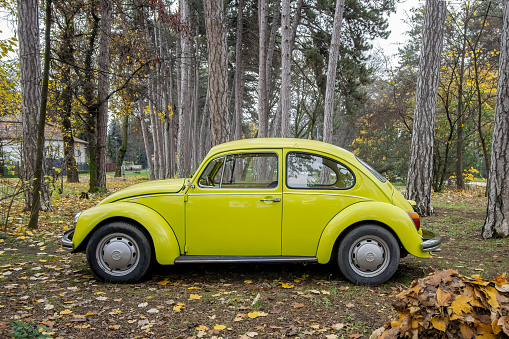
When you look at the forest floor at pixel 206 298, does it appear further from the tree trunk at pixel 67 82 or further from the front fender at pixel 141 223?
the tree trunk at pixel 67 82

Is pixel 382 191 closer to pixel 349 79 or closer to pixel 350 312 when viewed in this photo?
pixel 350 312

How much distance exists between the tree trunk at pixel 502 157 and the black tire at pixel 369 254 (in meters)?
3.05

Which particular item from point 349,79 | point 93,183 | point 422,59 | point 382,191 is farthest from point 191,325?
point 349,79

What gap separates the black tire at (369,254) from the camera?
439 centimetres

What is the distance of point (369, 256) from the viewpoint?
442 cm

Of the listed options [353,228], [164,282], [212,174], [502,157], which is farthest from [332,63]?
[164,282]

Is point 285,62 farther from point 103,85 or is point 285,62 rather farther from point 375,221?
point 375,221

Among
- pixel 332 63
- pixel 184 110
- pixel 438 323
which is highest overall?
pixel 332 63

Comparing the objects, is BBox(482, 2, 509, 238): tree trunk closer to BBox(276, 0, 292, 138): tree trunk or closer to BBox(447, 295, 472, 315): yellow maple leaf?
BBox(447, 295, 472, 315): yellow maple leaf

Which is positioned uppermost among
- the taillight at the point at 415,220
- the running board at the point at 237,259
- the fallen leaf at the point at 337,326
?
the taillight at the point at 415,220

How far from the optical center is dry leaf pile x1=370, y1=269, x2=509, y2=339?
2.10 metres

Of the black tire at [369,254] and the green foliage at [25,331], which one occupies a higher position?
the black tire at [369,254]

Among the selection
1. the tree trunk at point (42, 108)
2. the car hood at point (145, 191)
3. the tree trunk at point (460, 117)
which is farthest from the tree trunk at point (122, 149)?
the car hood at point (145, 191)

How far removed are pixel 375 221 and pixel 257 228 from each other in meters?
1.46
